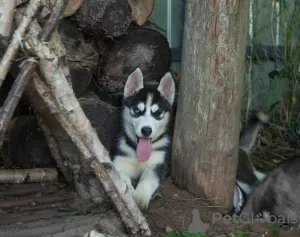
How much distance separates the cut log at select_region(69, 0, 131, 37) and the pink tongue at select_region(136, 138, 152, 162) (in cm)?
96

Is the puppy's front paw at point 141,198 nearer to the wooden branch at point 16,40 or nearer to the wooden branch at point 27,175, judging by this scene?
the wooden branch at point 27,175

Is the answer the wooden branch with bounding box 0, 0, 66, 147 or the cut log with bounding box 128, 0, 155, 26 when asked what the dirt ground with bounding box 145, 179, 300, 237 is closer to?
the wooden branch with bounding box 0, 0, 66, 147

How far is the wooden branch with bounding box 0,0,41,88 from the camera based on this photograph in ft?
10.3

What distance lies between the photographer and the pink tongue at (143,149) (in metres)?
4.85

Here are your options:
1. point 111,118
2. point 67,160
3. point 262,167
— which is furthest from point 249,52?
point 67,160

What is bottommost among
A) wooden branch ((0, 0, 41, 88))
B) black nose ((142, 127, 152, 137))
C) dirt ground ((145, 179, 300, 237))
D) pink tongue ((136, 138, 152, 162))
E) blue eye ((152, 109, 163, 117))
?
dirt ground ((145, 179, 300, 237))

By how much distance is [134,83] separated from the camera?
4945 millimetres

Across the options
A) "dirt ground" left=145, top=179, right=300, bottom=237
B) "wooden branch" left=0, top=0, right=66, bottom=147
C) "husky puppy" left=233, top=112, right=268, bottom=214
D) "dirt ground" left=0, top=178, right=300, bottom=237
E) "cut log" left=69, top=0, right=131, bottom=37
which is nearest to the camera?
"wooden branch" left=0, top=0, right=66, bottom=147

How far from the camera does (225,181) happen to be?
4.38 meters

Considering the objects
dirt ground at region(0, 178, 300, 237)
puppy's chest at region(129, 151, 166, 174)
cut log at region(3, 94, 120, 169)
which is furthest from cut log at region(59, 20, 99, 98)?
dirt ground at region(0, 178, 300, 237)

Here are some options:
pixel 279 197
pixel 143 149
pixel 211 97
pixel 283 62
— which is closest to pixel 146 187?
pixel 143 149

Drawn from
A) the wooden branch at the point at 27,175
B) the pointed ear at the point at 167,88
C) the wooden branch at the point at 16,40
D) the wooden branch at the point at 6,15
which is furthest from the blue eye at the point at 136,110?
the wooden branch at the point at 16,40

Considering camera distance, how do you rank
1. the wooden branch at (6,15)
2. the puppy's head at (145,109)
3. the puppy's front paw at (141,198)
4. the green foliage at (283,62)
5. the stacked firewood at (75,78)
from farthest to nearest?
1. the green foliage at (283,62)
2. the puppy's head at (145,109)
3. the puppy's front paw at (141,198)
4. the wooden branch at (6,15)
5. the stacked firewood at (75,78)

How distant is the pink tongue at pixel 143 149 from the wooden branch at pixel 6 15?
1.78 m
